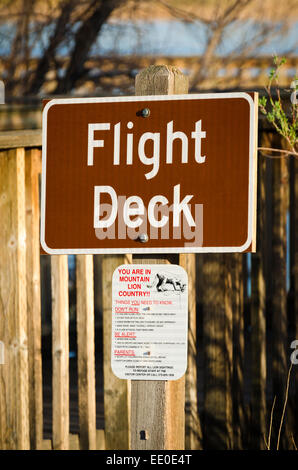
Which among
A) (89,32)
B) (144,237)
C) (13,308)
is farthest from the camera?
(89,32)

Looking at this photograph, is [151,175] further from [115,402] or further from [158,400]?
[115,402]

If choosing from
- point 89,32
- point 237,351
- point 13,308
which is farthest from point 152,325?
point 89,32

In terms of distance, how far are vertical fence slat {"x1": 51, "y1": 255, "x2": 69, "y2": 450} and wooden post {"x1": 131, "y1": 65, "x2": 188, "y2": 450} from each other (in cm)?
185

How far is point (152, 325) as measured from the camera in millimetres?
2633

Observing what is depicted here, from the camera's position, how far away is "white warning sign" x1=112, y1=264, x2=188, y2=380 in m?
2.62

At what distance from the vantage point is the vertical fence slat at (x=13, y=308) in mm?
4438

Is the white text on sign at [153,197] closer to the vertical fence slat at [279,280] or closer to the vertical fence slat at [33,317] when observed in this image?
the vertical fence slat at [33,317]

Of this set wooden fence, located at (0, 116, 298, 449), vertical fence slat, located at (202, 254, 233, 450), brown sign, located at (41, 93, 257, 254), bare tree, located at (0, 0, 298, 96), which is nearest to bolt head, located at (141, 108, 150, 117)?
brown sign, located at (41, 93, 257, 254)

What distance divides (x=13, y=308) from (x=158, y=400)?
1915mm

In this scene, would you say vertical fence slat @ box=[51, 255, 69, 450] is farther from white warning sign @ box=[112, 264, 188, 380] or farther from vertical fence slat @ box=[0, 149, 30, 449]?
white warning sign @ box=[112, 264, 188, 380]

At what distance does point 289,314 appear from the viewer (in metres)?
9.12

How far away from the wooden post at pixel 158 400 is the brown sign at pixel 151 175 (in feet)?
0.39

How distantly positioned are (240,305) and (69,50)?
12.8 ft

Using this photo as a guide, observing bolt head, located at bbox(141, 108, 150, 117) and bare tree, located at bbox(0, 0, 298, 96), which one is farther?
bare tree, located at bbox(0, 0, 298, 96)
